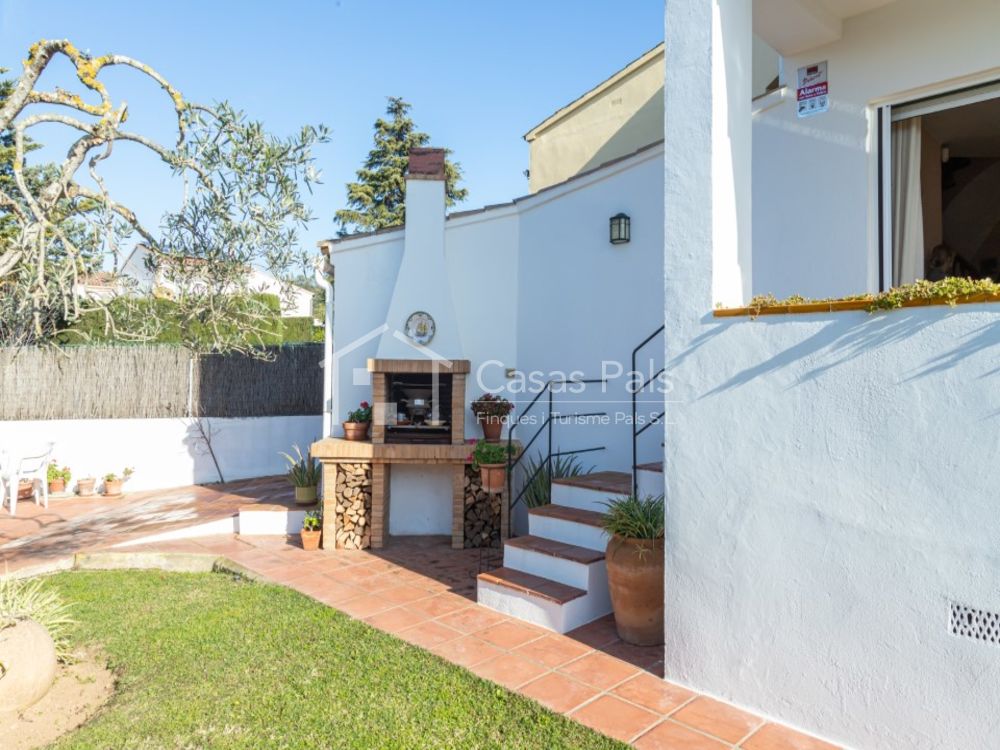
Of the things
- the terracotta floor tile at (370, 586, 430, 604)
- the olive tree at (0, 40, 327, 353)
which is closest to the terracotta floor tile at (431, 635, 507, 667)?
the terracotta floor tile at (370, 586, 430, 604)

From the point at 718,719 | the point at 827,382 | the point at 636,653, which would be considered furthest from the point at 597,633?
the point at 827,382

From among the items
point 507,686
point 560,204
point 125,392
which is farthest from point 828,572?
point 125,392

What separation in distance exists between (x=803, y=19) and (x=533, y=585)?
5.36 metres

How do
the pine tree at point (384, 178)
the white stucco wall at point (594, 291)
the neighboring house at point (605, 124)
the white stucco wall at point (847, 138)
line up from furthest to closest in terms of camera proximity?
the pine tree at point (384, 178) < the neighboring house at point (605, 124) < the white stucco wall at point (594, 291) < the white stucco wall at point (847, 138)

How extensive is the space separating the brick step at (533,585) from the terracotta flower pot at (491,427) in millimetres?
2604

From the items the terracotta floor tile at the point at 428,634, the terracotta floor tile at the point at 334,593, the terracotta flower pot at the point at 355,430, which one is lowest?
the terracotta floor tile at the point at 334,593

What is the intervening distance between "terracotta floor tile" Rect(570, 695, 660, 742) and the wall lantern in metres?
5.18

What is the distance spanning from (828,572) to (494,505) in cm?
526

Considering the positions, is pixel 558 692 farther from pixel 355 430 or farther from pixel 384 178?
pixel 384 178

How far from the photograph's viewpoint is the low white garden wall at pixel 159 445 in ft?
40.6

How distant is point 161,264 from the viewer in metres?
5.02

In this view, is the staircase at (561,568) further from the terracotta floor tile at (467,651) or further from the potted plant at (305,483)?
the potted plant at (305,483)

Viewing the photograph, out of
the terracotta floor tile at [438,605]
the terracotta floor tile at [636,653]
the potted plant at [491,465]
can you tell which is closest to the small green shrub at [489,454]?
the potted plant at [491,465]

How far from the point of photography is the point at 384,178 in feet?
82.4
